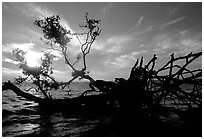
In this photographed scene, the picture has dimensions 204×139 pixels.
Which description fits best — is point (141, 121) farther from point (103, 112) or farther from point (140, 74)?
point (103, 112)

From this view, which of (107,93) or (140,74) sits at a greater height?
(140,74)

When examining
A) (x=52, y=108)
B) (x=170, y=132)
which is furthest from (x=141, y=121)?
(x=52, y=108)

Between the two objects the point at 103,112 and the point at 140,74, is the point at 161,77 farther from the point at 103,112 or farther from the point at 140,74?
the point at 103,112

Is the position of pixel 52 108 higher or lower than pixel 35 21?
lower

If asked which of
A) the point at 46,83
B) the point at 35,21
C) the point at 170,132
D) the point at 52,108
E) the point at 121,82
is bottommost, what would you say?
the point at 170,132

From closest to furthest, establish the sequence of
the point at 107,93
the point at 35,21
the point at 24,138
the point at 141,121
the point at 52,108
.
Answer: the point at 24,138 → the point at 141,121 → the point at 107,93 → the point at 52,108 → the point at 35,21

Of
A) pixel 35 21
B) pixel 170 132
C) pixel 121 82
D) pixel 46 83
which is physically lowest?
pixel 170 132

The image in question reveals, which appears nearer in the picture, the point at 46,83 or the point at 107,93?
the point at 107,93

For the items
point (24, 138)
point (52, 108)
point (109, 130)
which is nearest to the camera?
point (24, 138)

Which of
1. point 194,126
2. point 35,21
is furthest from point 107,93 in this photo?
point 35,21

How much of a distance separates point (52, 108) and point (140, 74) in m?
5.42

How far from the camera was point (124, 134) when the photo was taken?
233 inches

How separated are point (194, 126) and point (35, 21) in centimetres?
1292

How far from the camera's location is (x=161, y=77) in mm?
7316
